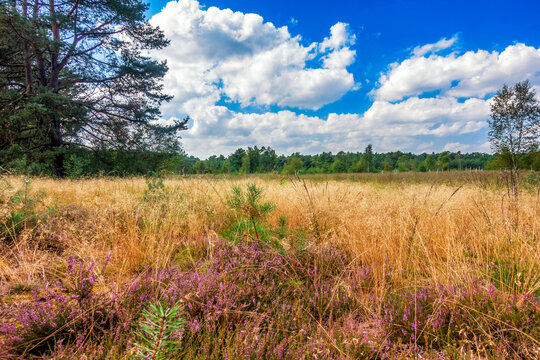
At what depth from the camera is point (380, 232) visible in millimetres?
3053

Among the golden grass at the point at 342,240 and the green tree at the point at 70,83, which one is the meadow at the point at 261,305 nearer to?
the golden grass at the point at 342,240

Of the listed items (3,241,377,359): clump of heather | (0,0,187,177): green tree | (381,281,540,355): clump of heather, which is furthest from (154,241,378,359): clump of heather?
(0,0,187,177): green tree

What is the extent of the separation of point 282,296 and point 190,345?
76 centimetres

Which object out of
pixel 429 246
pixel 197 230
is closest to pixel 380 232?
pixel 429 246

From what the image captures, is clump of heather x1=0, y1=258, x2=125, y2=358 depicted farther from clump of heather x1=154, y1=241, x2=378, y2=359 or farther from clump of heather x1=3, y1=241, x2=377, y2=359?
clump of heather x1=154, y1=241, x2=378, y2=359

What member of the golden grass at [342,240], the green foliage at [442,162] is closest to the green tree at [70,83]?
the golden grass at [342,240]

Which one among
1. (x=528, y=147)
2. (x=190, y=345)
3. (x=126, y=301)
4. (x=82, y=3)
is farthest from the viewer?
(x=528, y=147)

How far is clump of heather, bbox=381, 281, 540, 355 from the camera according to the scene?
4.88ft

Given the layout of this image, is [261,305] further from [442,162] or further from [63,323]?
[442,162]

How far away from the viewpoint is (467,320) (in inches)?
65.4

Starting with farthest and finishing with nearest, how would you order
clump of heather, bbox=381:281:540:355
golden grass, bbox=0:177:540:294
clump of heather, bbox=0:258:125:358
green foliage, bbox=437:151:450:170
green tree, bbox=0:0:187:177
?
green foliage, bbox=437:151:450:170 < green tree, bbox=0:0:187:177 < golden grass, bbox=0:177:540:294 < clump of heather, bbox=381:281:540:355 < clump of heather, bbox=0:258:125:358

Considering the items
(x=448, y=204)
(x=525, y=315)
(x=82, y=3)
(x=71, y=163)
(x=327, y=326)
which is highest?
(x=82, y=3)

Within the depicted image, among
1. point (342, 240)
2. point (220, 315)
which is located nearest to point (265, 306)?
point (220, 315)

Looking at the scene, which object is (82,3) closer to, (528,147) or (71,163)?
(71,163)
